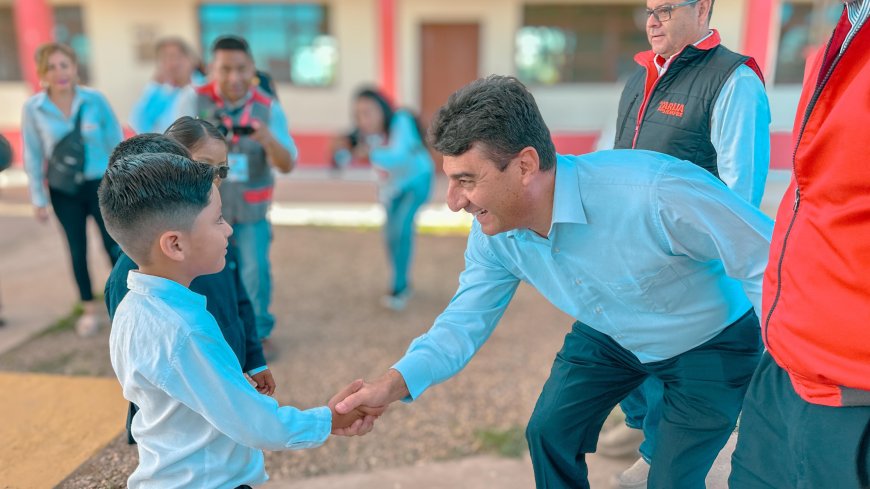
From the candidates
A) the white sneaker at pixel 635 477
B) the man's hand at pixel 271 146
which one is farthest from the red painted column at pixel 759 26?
the white sneaker at pixel 635 477

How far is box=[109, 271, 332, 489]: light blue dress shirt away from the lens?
159 cm

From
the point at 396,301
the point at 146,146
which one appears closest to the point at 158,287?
the point at 146,146

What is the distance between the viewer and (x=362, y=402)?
2066 millimetres

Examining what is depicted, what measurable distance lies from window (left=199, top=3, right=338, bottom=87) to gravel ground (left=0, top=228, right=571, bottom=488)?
579 cm

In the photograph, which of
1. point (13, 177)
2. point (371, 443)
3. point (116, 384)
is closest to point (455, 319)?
point (371, 443)

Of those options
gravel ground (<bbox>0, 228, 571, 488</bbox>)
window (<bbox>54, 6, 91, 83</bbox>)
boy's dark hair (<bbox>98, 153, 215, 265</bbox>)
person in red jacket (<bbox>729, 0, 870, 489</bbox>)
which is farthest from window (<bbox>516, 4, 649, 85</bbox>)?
boy's dark hair (<bbox>98, 153, 215, 265</bbox>)

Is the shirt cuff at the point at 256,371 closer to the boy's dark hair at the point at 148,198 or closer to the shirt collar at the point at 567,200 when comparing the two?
the boy's dark hair at the point at 148,198

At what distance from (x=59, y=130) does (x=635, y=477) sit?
156 inches

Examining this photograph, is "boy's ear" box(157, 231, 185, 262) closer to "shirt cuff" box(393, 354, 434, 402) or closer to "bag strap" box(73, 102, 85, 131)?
"shirt cuff" box(393, 354, 434, 402)

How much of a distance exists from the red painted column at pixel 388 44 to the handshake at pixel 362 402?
9.62 meters

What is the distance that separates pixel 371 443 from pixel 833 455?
241 centimetres

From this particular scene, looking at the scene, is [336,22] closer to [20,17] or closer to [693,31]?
[20,17]

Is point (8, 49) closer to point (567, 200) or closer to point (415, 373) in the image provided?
point (415, 373)

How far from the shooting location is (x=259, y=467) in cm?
191
